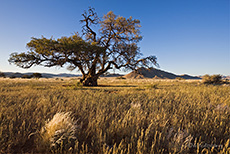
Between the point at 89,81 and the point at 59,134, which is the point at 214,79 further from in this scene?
the point at 59,134

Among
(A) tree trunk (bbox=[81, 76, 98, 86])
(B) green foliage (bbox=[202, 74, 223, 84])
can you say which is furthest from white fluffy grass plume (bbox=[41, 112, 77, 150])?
(B) green foliage (bbox=[202, 74, 223, 84])

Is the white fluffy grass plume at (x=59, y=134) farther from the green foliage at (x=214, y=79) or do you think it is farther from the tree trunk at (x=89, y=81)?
the green foliage at (x=214, y=79)

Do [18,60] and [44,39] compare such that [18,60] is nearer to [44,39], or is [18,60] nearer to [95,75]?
[44,39]

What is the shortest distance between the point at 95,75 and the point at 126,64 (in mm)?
4434

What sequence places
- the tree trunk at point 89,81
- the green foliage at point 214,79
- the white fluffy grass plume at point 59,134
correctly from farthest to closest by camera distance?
the green foliage at point 214,79 → the tree trunk at point 89,81 → the white fluffy grass plume at point 59,134

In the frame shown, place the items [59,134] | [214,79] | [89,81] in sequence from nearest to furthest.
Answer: [59,134]
[89,81]
[214,79]

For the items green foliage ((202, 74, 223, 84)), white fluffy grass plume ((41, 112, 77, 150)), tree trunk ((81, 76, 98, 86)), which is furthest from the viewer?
green foliage ((202, 74, 223, 84))

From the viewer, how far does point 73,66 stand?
51.5 feet

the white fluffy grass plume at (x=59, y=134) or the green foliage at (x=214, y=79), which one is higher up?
the green foliage at (x=214, y=79)

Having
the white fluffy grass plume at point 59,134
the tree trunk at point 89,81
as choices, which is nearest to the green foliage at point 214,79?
the tree trunk at point 89,81

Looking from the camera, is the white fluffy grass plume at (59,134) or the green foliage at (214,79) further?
the green foliage at (214,79)

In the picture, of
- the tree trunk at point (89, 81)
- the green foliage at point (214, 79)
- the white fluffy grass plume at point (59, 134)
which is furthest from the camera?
the green foliage at point (214, 79)

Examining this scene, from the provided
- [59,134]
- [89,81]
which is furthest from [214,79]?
[59,134]

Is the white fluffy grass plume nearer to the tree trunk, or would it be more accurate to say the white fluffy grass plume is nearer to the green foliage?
the tree trunk
